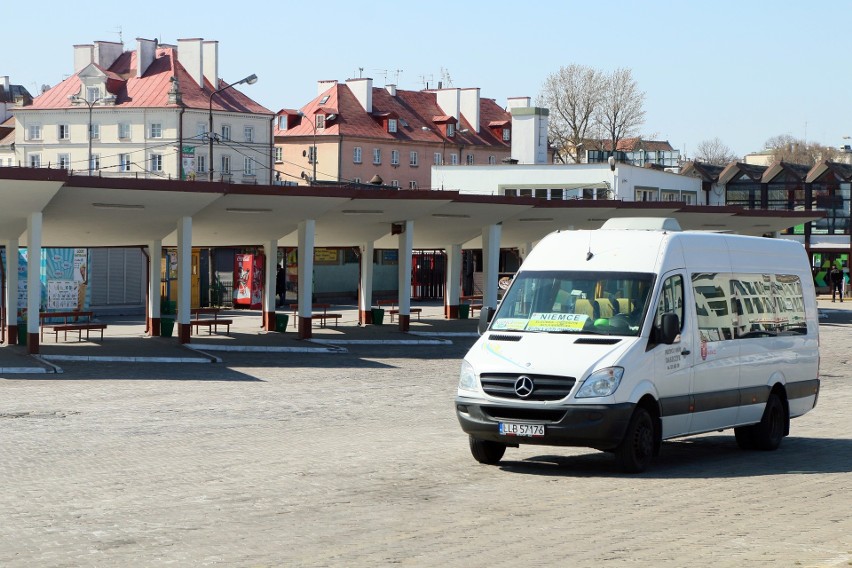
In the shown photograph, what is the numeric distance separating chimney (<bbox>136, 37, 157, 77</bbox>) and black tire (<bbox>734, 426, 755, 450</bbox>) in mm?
78288

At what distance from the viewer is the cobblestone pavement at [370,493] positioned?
9164mm

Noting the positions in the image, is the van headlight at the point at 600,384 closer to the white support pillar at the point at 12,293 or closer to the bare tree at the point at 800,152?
the white support pillar at the point at 12,293

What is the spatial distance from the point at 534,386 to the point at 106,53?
85072 mm

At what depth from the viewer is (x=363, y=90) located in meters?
95.5

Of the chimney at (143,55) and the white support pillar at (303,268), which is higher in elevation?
the chimney at (143,55)

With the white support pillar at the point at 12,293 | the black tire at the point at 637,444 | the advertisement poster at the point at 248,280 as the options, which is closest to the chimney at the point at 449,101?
the advertisement poster at the point at 248,280

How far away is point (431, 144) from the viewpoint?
98.8 m

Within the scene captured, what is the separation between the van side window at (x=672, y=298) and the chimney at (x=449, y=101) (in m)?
88.4

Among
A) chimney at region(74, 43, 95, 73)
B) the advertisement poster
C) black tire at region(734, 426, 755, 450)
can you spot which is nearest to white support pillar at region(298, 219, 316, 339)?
the advertisement poster

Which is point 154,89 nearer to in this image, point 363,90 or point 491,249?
point 363,90

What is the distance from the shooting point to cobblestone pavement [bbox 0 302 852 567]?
916 cm

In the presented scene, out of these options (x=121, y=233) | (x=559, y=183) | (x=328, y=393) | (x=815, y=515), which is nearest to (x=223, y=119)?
(x=559, y=183)

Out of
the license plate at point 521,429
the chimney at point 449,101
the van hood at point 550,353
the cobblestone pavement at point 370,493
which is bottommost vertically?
the cobblestone pavement at point 370,493

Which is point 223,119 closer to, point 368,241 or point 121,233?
point 368,241
